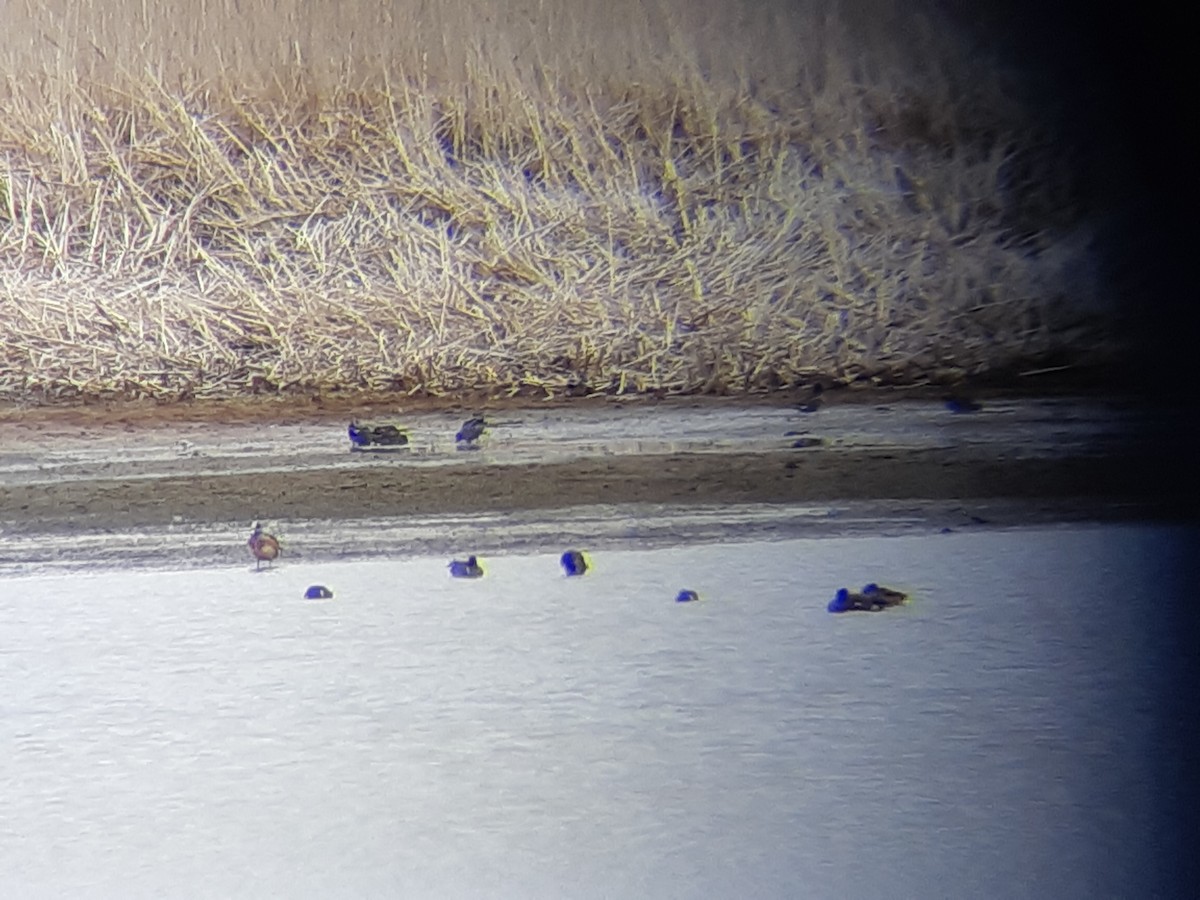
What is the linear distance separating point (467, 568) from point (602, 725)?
91mm

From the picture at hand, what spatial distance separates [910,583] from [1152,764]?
0.38 ft

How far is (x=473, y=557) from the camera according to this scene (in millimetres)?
420

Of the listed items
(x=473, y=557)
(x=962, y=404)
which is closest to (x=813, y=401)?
(x=962, y=404)

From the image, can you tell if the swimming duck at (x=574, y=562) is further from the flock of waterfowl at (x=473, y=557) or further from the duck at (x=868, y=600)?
the duck at (x=868, y=600)

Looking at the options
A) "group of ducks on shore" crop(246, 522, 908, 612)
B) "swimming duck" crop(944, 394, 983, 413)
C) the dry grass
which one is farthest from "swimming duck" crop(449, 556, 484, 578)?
"swimming duck" crop(944, 394, 983, 413)

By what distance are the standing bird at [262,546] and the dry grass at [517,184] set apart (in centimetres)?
9

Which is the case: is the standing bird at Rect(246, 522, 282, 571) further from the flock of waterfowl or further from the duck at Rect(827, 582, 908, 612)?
the duck at Rect(827, 582, 908, 612)

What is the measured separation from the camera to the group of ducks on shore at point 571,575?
411mm

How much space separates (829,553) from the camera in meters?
0.42

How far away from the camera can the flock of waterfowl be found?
411mm

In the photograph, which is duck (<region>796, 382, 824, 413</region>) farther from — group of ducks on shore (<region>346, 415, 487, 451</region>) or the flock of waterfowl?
group of ducks on shore (<region>346, 415, 487, 451</region>)

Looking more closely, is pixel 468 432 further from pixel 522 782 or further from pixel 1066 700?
pixel 1066 700

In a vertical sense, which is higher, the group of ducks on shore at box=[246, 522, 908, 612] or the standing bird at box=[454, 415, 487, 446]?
the standing bird at box=[454, 415, 487, 446]

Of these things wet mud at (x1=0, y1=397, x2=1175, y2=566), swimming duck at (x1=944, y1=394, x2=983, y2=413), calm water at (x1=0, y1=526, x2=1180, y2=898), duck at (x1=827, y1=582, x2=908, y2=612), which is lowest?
calm water at (x1=0, y1=526, x2=1180, y2=898)
